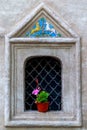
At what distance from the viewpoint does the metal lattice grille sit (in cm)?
1016

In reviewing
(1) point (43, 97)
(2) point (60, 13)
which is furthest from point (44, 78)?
(2) point (60, 13)

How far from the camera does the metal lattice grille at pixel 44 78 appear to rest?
10.2 meters

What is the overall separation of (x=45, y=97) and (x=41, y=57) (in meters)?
0.71

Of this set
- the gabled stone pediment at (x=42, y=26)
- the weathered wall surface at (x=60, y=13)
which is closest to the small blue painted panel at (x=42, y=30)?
the gabled stone pediment at (x=42, y=26)

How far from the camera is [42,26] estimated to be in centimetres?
1000

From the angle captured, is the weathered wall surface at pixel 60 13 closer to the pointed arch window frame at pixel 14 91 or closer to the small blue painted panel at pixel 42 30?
the pointed arch window frame at pixel 14 91

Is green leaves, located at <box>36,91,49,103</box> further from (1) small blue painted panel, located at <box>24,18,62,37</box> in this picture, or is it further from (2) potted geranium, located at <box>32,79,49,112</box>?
(1) small blue painted panel, located at <box>24,18,62,37</box>

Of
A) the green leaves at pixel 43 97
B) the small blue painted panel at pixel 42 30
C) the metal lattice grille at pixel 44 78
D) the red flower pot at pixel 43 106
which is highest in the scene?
the small blue painted panel at pixel 42 30

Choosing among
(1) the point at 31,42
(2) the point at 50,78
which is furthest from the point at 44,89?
(1) the point at 31,42

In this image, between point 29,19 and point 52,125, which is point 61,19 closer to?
point 29,19

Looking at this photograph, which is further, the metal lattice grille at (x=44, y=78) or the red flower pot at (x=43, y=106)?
the metal lattice grille at (x=44, y=78)

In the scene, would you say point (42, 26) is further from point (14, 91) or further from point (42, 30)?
point (14, 91)

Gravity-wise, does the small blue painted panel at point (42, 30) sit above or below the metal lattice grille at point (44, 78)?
above

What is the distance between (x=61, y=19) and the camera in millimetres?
9938
